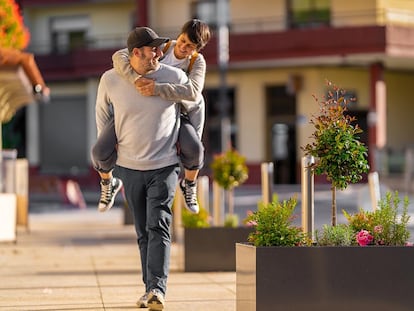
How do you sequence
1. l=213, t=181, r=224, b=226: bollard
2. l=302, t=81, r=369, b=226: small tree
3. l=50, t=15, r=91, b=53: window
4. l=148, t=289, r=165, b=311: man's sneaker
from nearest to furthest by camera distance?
1. l=302, t=81, r=369, b=226: small tree
2. l=148, t=289, r=165, b=311: man's sneaker
3. l=213, t=181, r=224, b=226: bollard
4. l=50, t=15, r=91, b=53: window

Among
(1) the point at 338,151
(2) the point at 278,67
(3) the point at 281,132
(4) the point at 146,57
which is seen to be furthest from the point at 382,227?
(3) the point at 281,132

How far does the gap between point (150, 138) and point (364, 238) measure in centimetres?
186

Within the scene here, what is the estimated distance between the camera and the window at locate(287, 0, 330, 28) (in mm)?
46969

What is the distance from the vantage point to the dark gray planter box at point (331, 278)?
25.3 ft

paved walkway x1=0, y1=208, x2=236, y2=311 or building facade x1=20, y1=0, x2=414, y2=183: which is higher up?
building facade x1=20, y1=0, x2=414, y2=183

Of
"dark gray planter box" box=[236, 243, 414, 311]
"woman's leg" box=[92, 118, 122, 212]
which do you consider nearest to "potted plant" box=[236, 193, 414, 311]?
"dark gray planter box" box=[236, 243, 414, 311]

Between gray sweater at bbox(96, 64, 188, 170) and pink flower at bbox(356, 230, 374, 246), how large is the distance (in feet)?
5.54

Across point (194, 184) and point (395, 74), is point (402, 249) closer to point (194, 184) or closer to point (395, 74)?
point (194, 184)

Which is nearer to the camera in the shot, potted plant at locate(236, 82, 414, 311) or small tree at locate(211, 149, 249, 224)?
potted plant at locate(236, 82, 414, 311)

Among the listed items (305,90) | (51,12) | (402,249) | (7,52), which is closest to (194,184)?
(402,249)

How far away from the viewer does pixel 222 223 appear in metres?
15.6

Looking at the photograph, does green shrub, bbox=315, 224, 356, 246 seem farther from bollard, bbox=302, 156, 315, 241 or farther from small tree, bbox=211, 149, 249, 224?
small tree, bbox=211, 149, 249, 224

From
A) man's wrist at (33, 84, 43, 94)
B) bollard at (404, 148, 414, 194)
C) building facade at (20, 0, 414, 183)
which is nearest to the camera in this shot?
man's wrist at (33, 84, 43, 94)

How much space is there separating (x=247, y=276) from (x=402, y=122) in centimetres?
4130
